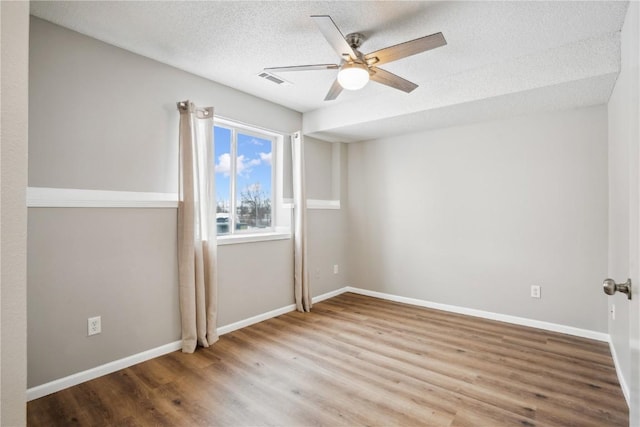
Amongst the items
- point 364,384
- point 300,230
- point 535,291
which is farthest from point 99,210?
point 535,291

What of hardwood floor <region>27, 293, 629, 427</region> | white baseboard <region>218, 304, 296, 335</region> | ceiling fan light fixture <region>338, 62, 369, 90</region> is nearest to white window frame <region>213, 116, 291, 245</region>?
white baseboard <region>218, 304, 296, 335</region>

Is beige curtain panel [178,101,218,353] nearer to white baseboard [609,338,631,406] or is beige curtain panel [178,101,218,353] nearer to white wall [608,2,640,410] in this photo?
white wall [608,2,640,410]

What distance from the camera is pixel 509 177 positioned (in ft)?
11.2

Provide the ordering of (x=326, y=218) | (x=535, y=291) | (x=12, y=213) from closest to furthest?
(x=12, y=213), (x=535, y=291), (x=326, y=218)

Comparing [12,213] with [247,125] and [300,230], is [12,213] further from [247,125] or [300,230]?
[300,230]

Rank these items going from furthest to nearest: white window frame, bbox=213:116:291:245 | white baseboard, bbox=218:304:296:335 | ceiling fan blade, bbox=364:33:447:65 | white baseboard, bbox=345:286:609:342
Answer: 1. white window frame, bbox=213:116:291:245
2. white baseboard, bbox=218:304:296:335
3. white baseboard, bbox=345:286:609:342
4. ceiling fan blade, bbox=364:33:447:65

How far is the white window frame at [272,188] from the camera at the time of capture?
11.1 feet

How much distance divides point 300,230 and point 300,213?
0.20 meters

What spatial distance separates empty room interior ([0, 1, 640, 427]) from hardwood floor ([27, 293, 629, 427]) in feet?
0.06

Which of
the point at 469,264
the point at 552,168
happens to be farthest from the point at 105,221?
the point at 552,168

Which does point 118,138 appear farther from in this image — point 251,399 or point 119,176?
point 251,399

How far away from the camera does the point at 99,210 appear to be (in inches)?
93.0

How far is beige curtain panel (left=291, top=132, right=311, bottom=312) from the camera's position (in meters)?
3.88

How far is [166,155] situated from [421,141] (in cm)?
289
